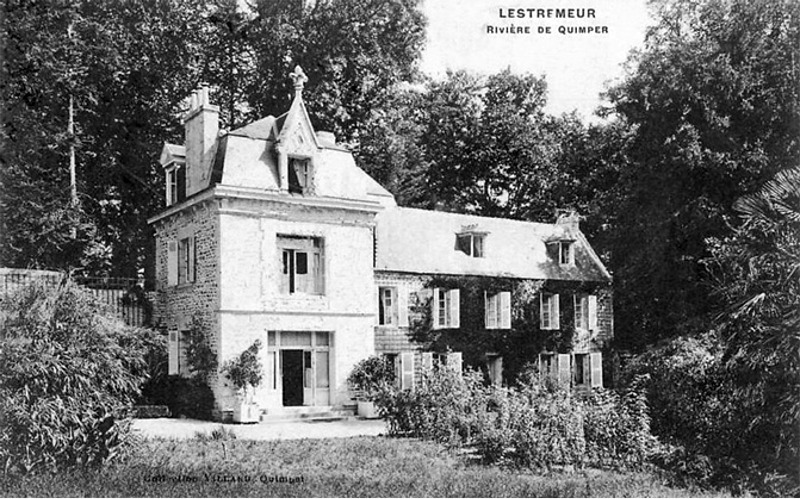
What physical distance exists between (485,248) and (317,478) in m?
17.4

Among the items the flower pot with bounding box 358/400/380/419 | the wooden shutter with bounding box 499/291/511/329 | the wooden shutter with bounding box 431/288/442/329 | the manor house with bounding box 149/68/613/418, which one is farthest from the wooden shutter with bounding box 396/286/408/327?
the flower pot with bounding box 358/400/380/419

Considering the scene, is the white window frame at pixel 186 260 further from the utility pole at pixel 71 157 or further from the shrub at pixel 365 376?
the shrub at pixel 365 376

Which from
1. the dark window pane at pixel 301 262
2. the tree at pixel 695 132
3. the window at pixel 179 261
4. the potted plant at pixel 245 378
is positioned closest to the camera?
the potted plant at pixel 245 378

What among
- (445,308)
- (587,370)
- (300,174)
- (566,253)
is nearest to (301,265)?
(300,174)

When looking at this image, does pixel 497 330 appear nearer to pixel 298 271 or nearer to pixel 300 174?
pixel 298 271

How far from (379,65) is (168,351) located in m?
13.6

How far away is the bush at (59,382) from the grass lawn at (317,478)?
1.49 ft

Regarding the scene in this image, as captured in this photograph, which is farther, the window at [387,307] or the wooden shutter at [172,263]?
the window at [387,307]

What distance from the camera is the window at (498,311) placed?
28453mm

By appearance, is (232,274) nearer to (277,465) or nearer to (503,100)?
(277,465)

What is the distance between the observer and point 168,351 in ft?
78.7

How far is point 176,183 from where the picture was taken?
25219mm

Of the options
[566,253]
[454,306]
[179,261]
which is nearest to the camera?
[179,261]

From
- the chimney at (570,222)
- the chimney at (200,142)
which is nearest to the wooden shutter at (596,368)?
the chimney at (570,222)
